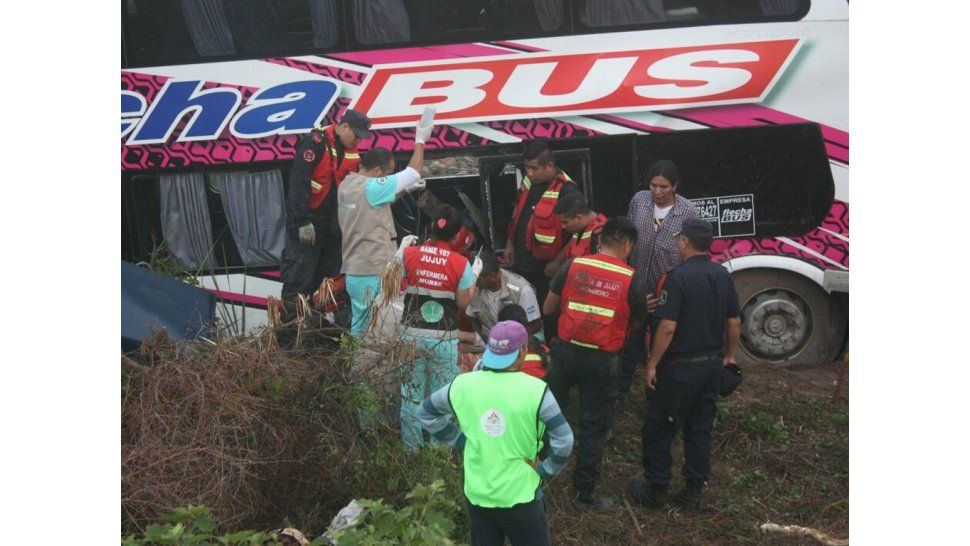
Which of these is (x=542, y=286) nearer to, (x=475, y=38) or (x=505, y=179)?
(x=505, y=179)

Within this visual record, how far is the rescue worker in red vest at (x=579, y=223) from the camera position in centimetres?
698

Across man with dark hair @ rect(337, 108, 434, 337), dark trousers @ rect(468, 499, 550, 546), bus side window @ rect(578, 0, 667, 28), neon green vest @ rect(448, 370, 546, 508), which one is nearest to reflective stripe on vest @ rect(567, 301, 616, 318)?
neon green vest @ rect(448, 370, 546, 508)

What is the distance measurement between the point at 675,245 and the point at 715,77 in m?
1.65

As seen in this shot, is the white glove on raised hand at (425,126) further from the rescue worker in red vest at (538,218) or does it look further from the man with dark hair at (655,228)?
the man with dark hair at (655,228)

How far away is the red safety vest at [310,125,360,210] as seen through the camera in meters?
7.86

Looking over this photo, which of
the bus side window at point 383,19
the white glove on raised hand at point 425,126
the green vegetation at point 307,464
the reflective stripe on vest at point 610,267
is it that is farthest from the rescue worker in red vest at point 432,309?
the bus side window at point 383,19

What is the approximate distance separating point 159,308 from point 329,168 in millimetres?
1753

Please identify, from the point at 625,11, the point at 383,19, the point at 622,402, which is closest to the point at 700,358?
the point at 622,402

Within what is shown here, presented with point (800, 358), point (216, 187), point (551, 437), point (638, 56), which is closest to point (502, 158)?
point (638, 56)

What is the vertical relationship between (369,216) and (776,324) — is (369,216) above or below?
above

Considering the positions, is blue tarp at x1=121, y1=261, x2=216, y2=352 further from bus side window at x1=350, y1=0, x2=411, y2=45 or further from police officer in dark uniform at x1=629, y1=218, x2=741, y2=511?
police officer in dark uniform at x1=629, y1=218, x2=741, y2=511

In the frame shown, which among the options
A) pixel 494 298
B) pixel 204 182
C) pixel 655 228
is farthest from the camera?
pixel 204 182

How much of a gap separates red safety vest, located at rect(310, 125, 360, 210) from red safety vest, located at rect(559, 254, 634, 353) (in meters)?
2.52

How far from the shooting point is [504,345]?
475cm
